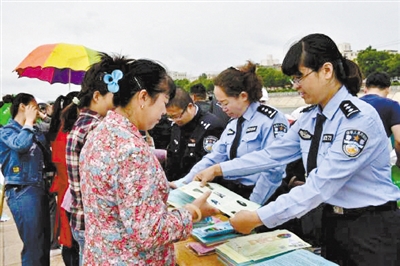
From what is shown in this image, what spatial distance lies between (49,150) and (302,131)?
224 centimetres

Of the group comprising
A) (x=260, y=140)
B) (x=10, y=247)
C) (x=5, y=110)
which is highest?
(x=260, y=140)

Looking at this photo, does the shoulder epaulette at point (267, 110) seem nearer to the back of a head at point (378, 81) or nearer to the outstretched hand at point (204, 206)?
the outstretched hand at point (204, 206)

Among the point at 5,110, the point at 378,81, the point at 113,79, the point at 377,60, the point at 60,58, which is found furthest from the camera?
the point at 377,60

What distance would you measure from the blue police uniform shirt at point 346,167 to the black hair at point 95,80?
0.76m

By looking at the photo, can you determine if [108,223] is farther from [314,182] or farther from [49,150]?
[49,150]

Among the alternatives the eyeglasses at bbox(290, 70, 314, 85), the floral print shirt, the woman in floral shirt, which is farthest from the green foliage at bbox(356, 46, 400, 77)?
the floral print shirt

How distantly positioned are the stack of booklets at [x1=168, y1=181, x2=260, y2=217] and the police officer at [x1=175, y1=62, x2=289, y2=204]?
0.33 meters

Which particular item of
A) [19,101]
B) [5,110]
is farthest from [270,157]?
[5,110]

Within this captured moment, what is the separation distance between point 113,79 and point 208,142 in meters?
1.50

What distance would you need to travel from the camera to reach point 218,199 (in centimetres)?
151

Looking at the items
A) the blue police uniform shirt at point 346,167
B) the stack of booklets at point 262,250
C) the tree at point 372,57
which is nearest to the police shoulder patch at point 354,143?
the blue police uniform shirt at point 346,167

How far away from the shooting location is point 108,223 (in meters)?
1.10

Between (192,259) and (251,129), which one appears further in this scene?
(251,129)

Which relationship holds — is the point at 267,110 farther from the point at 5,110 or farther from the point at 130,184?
the point at 5,110
